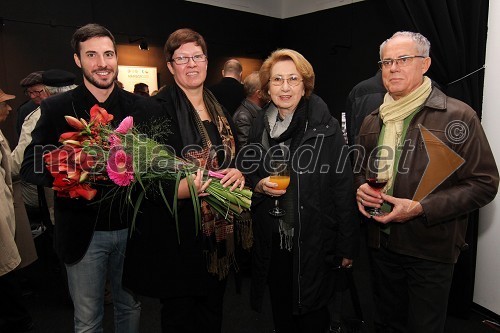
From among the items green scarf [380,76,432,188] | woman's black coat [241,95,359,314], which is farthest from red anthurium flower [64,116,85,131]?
green scarf [380,76,432,188]

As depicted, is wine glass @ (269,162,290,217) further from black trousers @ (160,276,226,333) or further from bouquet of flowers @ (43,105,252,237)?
black trousers @ (160,276,226,333)

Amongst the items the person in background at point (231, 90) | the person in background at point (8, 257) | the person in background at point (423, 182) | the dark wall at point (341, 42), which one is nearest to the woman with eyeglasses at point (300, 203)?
the person in background at point (423, 182)

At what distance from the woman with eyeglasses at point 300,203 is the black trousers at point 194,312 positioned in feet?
0.77

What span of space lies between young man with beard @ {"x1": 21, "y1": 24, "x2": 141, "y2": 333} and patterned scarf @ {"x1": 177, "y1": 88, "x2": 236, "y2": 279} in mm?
378

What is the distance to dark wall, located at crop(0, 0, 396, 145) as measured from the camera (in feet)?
18.2

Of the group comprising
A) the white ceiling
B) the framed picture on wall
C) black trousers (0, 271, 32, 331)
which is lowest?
black trousers (0, 271, 32, 331)

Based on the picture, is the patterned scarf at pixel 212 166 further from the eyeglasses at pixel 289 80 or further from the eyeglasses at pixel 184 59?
the eyeglasses at pixel 289 80

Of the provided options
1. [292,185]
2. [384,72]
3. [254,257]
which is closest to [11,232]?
[254,257]

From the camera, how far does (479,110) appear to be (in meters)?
2.98

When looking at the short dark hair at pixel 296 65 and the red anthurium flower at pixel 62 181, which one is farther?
the short dark hair at pixel 296 65

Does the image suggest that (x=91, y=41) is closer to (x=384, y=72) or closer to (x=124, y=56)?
(x=384, y=72)

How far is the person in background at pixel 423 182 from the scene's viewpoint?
184 centimetres

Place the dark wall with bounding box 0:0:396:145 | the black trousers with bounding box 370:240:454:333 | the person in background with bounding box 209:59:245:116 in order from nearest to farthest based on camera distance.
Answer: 1. the black trousers with bounding box 370:240:454:333
2. the person in background with bounding box 209:59:245:116
3. the dark wall with bounding box 0:0:396:145

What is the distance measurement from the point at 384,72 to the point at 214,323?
1.73m
